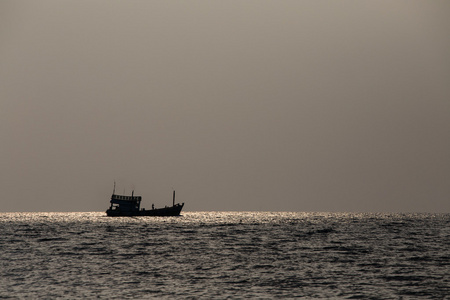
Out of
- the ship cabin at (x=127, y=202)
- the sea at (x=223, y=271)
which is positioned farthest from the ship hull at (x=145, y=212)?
the sea at (x=223, y=271)

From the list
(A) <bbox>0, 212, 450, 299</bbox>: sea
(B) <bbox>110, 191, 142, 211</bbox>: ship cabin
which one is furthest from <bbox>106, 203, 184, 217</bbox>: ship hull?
(A) <bbox>0, 212, 450, 299</bbox>: sea

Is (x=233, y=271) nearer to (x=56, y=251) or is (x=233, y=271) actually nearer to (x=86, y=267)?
(x=86, y=267)

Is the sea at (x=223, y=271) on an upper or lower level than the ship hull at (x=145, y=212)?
lower

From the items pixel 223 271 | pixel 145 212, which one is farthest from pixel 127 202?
pixel 223 271

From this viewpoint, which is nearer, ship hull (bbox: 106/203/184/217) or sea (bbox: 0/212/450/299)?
sea (bbox: 0/212/450/299)

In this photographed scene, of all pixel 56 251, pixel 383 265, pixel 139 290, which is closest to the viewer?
pixel 139 290

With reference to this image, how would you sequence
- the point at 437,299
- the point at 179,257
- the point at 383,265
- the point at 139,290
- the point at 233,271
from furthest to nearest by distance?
the point at 179,257, the point at 383,265, the point at 233,271, the point at 139,290, the point at 437,299

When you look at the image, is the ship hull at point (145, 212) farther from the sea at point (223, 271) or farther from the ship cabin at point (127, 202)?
the sea at point (223, 271)

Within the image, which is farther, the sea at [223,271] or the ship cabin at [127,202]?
the ship cabin at [127,202]

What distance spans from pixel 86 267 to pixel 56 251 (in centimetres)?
1465

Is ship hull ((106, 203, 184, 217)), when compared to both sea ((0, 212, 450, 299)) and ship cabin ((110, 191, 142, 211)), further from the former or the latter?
sea ((0, 212, 450, 299))

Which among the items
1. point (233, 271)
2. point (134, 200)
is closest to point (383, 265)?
point (233, 271)

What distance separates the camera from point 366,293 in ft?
111

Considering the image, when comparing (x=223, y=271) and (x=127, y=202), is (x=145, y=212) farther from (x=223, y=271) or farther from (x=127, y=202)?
(x=223, y=271)
